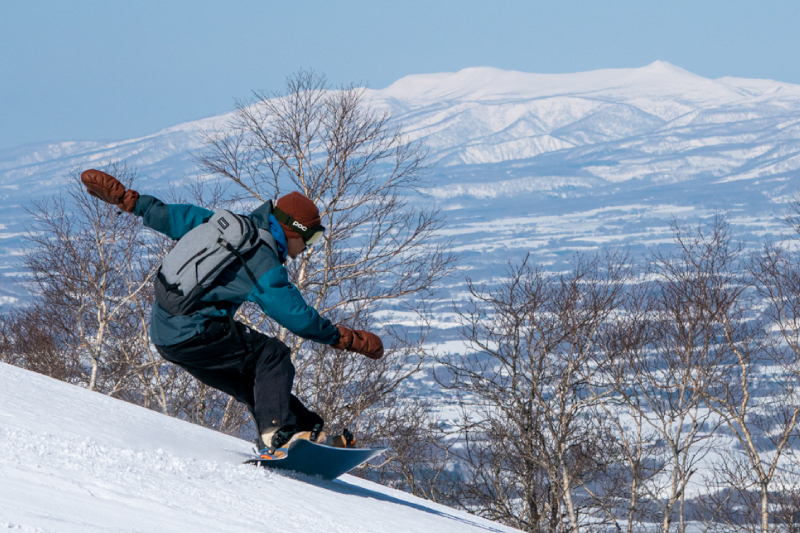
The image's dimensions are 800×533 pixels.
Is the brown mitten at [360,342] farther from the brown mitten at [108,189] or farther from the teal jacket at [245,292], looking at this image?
the brown mitten at [108,189]

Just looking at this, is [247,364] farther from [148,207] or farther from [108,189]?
[108,189]

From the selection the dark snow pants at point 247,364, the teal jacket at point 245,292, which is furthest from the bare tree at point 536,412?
the teal jacket at point 245,292

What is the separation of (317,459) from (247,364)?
545mm

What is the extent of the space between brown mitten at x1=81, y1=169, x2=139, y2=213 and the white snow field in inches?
36.2

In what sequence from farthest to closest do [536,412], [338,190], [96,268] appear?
[96,268]
[338,190]
[536,412]

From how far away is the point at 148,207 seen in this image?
11.1 feet

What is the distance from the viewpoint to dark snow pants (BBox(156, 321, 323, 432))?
3.29 meters

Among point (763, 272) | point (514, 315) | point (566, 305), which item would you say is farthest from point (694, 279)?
point (514, 315)

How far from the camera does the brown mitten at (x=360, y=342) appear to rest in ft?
10.9

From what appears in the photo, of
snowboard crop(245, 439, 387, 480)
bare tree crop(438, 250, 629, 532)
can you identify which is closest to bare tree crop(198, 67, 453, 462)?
bare tree crop(438, 250, 629, 532)

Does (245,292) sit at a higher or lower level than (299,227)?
lower

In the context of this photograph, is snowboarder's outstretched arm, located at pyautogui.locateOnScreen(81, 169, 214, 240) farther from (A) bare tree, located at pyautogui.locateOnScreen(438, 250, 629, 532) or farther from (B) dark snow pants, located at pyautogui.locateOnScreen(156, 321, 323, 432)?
(A) bare tree, located at pyautogui.locateOnScreen(438, 250, 629, 532)

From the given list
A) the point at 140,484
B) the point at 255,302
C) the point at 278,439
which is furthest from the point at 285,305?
the point at 140,484

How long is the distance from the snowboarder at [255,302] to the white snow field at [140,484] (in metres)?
0.29
